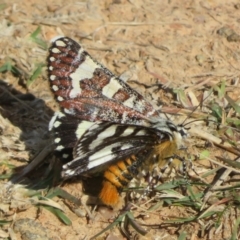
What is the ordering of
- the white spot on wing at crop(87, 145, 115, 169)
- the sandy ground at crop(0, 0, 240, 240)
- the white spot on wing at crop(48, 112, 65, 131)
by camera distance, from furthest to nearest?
the white spot on wing at crop(48, 112, 65, 131) < the sandy ground at crop(0, 0, 240, 240) < the white spot on wing at crop(87, 145, 115, 169)

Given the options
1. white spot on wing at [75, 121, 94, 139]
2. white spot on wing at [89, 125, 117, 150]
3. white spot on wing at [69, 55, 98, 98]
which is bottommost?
white spot on wing at [75, 121, 94, 139]

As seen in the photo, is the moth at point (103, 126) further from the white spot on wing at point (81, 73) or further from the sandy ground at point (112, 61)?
the sandy ground at point (112, 61)

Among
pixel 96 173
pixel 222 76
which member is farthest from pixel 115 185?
pixel 222 76

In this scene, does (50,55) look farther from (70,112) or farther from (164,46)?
(164,46)

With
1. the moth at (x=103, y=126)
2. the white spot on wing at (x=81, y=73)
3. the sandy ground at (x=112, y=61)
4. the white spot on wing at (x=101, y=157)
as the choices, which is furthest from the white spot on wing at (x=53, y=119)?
the white spot on wing at (x=101, y=157)

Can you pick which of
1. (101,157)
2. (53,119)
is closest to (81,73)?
(53,119)

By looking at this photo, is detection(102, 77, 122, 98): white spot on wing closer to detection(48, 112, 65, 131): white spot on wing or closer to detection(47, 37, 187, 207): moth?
detection(47, 37, 187, 207): moth

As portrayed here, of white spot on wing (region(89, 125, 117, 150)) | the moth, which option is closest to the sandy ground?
the moth

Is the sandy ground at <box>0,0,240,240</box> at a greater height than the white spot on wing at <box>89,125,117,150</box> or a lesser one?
lesser
